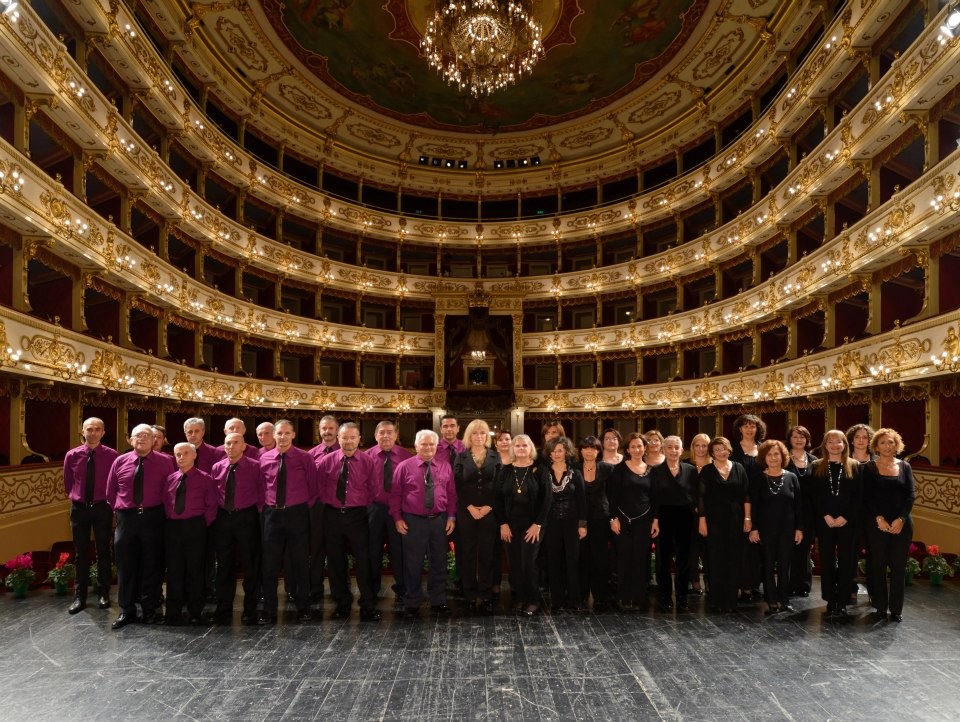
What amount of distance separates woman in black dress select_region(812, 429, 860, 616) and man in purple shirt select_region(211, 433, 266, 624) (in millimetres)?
5925

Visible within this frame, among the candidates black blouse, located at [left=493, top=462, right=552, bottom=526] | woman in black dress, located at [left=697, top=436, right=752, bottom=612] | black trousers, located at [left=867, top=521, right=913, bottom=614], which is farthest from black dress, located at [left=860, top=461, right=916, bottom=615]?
black blouse, located at [left=493, top=462, right=552, bottom=526]

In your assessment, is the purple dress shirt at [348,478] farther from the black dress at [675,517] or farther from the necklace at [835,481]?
the necklace at [835,481]

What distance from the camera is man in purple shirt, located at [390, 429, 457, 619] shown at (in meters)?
6.10

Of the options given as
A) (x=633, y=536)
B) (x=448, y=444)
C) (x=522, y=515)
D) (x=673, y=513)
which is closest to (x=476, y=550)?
(x=522, y=515)

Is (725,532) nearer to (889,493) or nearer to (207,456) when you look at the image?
(889,493)

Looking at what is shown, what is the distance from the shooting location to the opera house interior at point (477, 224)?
36.0ft

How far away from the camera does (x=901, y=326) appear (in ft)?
37.8

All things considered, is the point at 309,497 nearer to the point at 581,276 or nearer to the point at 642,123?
the point at 581,276

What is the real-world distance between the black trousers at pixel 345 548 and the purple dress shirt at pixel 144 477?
5.61 ft

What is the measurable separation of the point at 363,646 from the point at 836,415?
1456cm

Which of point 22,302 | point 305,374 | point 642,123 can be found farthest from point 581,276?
point 22,302

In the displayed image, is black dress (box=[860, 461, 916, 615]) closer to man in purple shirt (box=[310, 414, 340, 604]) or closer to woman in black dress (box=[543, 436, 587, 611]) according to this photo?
woman in black dress (box=[543, 436, 587, 611])

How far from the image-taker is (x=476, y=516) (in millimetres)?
6215

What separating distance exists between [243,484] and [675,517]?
469 cm
